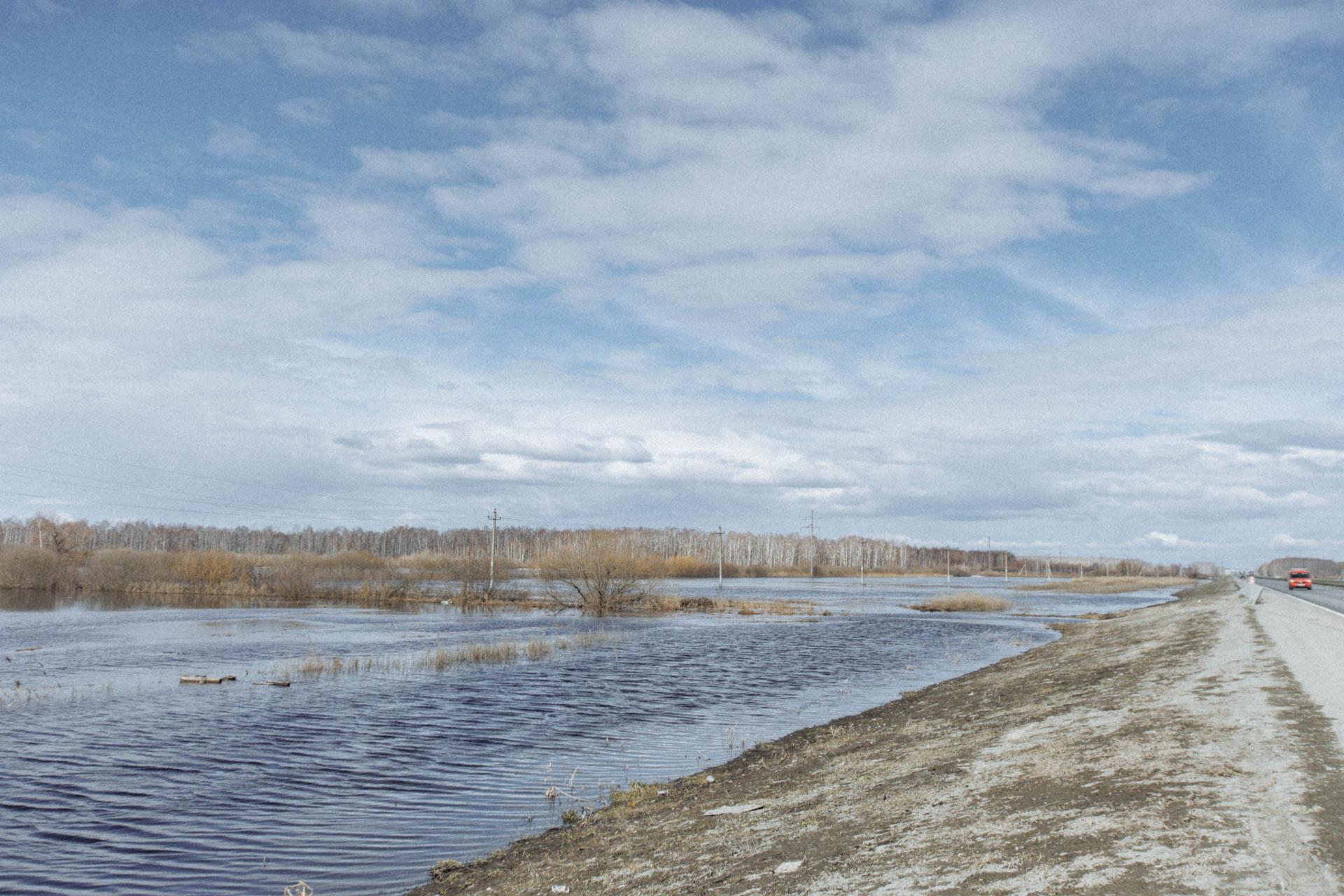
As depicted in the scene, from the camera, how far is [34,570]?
86812mm

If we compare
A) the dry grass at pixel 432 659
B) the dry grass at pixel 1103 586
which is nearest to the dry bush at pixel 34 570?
the dry grass at pixel 432 659

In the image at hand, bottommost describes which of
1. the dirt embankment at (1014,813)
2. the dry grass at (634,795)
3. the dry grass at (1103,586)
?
the dry grass at (1103,586)

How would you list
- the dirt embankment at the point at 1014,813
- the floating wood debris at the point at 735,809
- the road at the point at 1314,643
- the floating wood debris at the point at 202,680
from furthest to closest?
the floating wood debris at the point at 202,680
the road at the point at 1314,643
the floating wood debris at the point at 735,809
the dirt embankment at the point at 1014,813

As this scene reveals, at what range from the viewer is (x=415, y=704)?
26078mm

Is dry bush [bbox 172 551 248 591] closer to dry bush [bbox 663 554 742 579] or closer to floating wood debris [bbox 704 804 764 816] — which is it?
floating wood debris [bbox 704 804 764 816]

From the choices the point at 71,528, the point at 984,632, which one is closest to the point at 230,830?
the point at 984,632

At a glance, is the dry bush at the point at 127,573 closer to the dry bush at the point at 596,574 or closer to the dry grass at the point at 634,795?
the dry bush at the point at 596,574

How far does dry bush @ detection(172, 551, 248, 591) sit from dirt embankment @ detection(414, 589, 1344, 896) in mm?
80167

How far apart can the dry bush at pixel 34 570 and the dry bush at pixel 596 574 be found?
5211 centimetres

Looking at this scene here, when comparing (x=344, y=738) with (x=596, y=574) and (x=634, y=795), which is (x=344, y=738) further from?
(x=596, y=574)

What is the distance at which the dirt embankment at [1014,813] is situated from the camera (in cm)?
807

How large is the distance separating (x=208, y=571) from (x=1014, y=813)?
89808 mm

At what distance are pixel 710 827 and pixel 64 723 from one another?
19467 mm

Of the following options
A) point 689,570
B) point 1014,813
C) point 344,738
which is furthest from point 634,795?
point 689,570
